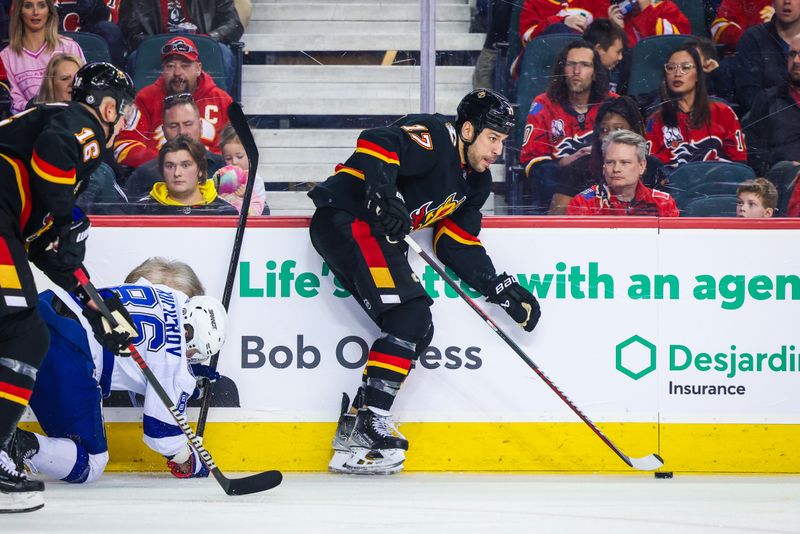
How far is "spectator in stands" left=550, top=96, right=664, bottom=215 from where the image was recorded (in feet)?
12.1

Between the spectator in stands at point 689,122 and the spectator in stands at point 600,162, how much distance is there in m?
0.07

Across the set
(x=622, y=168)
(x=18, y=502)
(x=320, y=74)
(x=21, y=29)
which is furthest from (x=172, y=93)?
(x=18, y=502)

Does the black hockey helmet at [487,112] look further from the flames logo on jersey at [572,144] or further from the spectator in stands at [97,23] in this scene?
the spectator in stands at [97,23]

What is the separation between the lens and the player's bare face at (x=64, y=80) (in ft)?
12.5

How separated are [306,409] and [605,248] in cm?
110

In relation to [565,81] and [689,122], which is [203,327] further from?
[689,122]

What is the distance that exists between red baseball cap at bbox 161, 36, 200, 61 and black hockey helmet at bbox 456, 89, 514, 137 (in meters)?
1.11

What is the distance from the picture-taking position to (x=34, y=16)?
13.0ft

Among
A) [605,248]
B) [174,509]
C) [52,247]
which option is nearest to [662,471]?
[605,248]

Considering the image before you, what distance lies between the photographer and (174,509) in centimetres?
269

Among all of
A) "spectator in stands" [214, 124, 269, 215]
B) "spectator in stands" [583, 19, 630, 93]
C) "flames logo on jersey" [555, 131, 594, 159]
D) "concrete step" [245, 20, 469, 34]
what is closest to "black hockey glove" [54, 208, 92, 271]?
"spectator in stands" [214, 124, 269, 215]

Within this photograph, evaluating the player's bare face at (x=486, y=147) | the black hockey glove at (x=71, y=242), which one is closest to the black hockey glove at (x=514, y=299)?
the player's bare face at (x=486, y=147)

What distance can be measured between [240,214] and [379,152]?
0.57m

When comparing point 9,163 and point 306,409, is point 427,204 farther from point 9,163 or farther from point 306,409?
point 9,163
